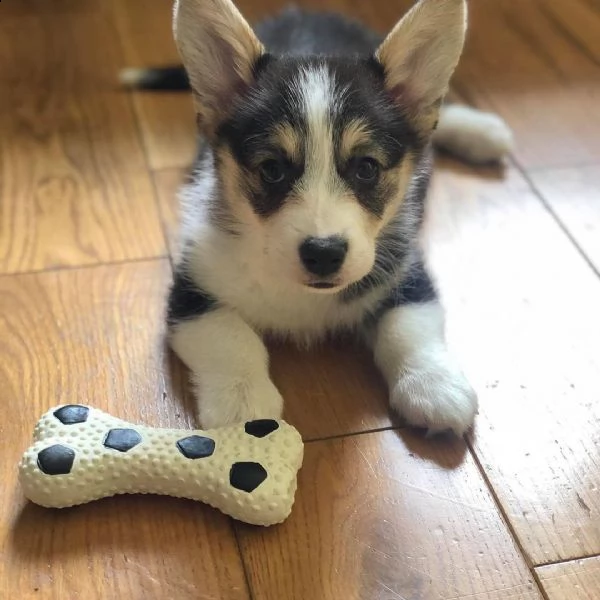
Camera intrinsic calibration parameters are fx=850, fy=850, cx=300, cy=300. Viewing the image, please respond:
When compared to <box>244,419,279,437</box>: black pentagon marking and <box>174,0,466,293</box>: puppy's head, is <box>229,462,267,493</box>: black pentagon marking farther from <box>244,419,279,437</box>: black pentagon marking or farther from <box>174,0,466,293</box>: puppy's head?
<box>174,0,466,293</box>: puppy's head

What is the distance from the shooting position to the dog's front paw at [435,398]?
1.91m

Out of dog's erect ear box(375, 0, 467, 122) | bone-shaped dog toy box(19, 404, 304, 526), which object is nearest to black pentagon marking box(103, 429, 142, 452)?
bone-shaped dog toy box(19, 404, 304, 526)

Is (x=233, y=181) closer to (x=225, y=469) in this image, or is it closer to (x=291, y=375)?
(x=291, y=375)

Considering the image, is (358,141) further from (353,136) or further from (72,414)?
(72,414)

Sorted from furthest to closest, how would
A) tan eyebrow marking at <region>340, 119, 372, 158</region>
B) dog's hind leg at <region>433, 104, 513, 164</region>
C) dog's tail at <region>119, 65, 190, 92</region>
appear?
1. dog's tail at <region>119, 65, 190, 92</region>
2. dog's hind leg at <region>433, 104, 513, 164</region>
3. tan eyebrow marking at <region>340, 119, 372, 158</region>

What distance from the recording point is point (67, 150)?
2.90m

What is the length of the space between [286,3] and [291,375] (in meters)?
2.27

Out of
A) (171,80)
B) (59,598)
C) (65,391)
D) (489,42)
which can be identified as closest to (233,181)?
(65,391)

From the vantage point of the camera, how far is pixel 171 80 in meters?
3.18

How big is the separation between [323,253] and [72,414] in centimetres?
62

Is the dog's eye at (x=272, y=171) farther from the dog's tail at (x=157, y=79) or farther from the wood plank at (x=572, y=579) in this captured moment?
the dog's tail at (x=157, y=79)

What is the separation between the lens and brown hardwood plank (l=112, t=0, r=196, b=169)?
2918 millimetres

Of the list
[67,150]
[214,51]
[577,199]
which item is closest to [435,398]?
[214,51]

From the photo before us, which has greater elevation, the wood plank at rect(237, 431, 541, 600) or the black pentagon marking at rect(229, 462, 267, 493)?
the black pentagon marking at rect(229, 462, 267, 493)
